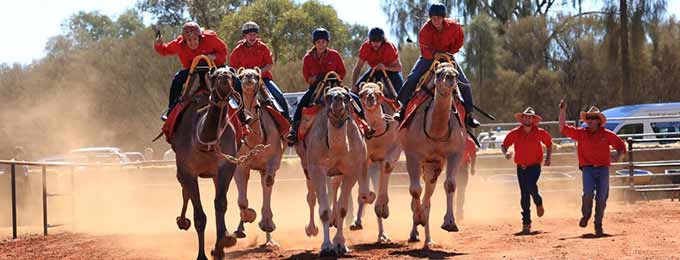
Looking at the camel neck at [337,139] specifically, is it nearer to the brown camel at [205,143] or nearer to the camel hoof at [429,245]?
the brown camel at [205,143]

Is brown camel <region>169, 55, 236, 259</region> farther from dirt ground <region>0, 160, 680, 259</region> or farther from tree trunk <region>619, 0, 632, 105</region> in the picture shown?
tree trunk <region>619, 0, 632, 105</region>

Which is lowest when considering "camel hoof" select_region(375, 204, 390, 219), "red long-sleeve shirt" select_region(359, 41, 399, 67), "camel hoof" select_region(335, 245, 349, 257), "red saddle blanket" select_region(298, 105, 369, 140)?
"camel hoof" select_region(335, 245, 349, 257)

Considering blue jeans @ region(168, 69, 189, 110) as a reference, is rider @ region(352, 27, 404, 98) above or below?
above

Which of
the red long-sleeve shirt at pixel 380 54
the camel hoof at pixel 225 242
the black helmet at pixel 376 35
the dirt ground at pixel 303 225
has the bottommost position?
the dirt ground at pixel 303 225

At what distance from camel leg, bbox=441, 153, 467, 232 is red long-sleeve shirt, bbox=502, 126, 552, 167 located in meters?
3.27

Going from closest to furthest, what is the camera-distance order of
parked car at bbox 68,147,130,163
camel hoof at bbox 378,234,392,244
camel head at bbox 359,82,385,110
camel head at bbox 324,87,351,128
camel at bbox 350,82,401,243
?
camel head at bbox 324,87,351,128 < camel head at bbox 359,82,385,110 < camel at bbox 350,82,401,243 < camel hoof at bbox 378,234,392,244 < parked car at bbox 68,147,130,163

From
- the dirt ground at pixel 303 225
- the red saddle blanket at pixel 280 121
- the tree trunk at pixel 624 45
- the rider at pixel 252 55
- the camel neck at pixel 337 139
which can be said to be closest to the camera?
the camel neck at pixel 337 139

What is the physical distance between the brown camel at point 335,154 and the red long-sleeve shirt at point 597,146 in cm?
394

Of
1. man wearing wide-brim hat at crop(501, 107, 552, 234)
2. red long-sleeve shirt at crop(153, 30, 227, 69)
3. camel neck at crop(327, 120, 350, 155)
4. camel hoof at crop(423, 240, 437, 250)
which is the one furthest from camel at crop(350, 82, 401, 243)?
red long-sleeve shirt at crop(153, 30, 227, 69)

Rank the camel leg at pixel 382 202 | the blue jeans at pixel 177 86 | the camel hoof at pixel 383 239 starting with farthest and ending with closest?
the camel hoof at pixel 383 239 < the camel leg at pixel 382 202 < the blue jeans at pixel 177 86

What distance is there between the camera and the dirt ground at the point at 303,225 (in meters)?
14.9

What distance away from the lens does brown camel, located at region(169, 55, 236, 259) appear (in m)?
13.5

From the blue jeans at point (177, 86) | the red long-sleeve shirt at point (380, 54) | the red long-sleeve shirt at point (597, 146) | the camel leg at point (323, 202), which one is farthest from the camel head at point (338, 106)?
the red long-sleeve shirt at point (597, 146)

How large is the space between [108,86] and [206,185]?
109 feet
